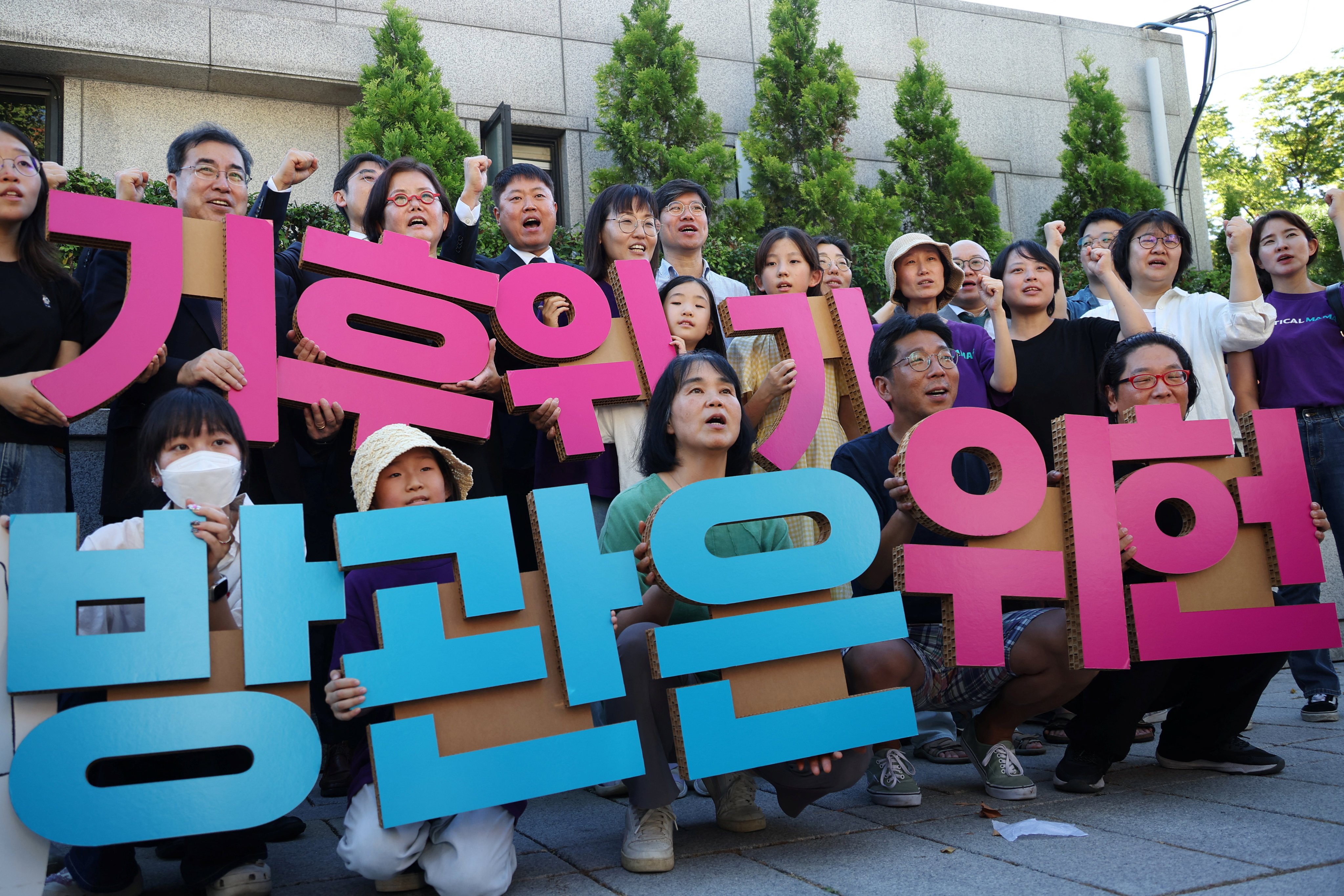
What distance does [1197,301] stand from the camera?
17.2 ft

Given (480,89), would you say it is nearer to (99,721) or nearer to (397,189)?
(397,189)

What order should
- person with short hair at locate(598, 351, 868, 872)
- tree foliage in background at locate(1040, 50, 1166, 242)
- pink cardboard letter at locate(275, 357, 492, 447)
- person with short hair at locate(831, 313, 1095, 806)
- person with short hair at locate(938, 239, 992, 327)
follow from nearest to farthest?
person with short hair at locate(598, 351, 868, 872) < person with short hair at locate(831, 313, 1095, 806) < pink cardboard letter at locate(275, 357, 492, 447) < person with short hair at locate(938, 239, 992, 327) < tree foliage in background at locate(1040, 50, 1166, 242)

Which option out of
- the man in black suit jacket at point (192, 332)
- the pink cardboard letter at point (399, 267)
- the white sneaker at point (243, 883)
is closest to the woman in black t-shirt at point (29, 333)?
the man in black suit jacket at point (192, 332)

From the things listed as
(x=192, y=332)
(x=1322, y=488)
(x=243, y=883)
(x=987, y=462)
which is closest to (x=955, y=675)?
(x=987, y=462)

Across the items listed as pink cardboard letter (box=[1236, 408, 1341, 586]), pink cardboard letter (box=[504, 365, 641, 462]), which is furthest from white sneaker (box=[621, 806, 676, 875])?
pink cardboard letter (box=[1236, 408, 1341, 586])

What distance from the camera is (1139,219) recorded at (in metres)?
5.36

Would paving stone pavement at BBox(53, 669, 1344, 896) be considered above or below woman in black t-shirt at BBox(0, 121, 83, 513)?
below

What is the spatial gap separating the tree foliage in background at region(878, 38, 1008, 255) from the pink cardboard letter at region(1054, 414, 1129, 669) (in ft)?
27.2

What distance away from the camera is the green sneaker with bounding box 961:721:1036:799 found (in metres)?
3.67

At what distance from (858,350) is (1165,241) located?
1.76m

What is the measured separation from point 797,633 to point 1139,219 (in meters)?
3.39

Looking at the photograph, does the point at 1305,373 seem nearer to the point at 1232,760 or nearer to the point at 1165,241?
the point at 1165,241

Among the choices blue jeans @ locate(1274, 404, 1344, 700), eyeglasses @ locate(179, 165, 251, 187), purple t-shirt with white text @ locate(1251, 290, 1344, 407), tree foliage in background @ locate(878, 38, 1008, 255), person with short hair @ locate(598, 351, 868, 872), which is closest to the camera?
person with short hair @ locate(598, 351, 868, 872)

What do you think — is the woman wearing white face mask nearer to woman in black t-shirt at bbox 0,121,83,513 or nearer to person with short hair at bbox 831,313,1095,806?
woman in black t-shirt at bbox 0,121,83,513
